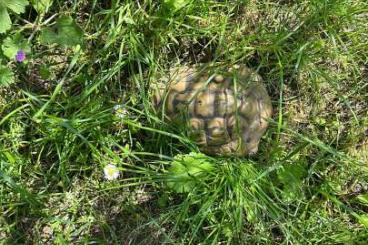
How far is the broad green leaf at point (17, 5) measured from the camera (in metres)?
1.97

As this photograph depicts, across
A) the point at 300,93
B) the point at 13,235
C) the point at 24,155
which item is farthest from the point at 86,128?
the point at 300,93

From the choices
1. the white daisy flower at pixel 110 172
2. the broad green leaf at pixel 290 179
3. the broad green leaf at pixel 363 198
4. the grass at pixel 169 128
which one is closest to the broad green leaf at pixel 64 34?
the grass at pixel 169 128

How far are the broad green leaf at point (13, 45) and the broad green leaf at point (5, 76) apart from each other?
0.05m

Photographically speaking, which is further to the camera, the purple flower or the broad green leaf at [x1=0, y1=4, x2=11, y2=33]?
the purple flower

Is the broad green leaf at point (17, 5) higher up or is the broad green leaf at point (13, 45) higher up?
the broad green leaf at point (17, 5)

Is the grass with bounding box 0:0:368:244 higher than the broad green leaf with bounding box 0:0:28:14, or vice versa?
the broad green leaf with bounding box 0:0:28:14

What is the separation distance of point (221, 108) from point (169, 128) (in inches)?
7.6

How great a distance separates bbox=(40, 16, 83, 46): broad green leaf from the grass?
0.02m

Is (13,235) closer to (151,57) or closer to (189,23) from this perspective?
(151,57)

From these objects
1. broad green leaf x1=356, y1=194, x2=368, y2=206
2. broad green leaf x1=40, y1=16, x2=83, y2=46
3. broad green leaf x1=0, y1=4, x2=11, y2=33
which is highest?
broad green leaf x1=0, y1=4, x2=11, y2=33

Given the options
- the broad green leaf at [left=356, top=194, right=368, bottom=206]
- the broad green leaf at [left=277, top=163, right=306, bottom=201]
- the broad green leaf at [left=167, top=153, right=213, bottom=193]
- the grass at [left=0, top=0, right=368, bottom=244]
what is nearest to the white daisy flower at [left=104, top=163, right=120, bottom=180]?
the grass at [left=0, top=0, right=368, bottom=244]

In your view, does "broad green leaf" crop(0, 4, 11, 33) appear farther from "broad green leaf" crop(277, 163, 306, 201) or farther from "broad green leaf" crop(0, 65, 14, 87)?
"broad green leaf" crop(277, 163, 306, 201)

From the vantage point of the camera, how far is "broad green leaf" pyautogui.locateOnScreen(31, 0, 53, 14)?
2.08m

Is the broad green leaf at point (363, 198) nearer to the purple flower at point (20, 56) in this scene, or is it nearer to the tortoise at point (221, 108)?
the tortoise at point (221, 108)
